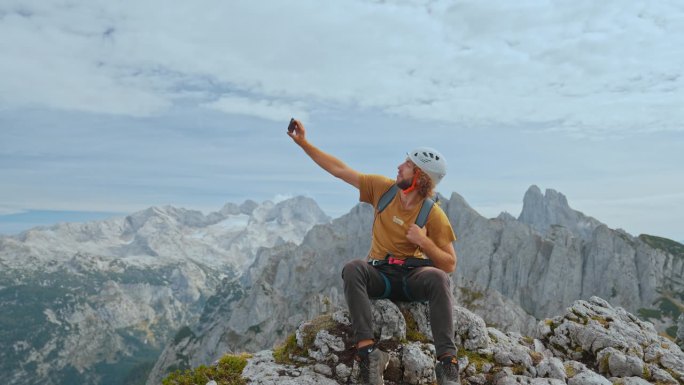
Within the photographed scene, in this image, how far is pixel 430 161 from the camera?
1123cm

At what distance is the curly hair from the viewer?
11.2 meters

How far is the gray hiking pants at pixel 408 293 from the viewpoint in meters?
10.4

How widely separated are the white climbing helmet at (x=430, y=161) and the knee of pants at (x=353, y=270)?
282cm

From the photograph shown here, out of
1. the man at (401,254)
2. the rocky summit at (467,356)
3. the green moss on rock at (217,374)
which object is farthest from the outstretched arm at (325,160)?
the green moss on rock at (217,374)

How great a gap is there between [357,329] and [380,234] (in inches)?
102

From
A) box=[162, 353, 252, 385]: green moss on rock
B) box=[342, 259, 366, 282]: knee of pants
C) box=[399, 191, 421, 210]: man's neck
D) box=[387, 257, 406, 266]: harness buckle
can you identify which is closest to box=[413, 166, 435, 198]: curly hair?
box=[399, 191, 421, 210]: man's neck

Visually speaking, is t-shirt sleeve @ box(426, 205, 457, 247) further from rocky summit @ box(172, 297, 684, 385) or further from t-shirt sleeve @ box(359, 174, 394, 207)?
rocky summit @ box(172, 297, 684, 385)

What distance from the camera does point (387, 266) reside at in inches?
462

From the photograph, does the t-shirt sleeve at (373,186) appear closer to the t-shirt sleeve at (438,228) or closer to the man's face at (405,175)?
the man's face at (405,175)

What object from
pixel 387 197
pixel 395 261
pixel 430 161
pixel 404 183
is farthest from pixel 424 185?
pixel 395 261

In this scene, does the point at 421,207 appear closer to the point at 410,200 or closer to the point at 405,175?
the point at 410,200

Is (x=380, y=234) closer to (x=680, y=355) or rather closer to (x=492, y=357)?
(x=492, y=357)

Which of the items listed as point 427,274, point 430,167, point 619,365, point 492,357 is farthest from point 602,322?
point 430,167

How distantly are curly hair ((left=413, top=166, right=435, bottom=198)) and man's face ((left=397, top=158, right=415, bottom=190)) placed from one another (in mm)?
129
